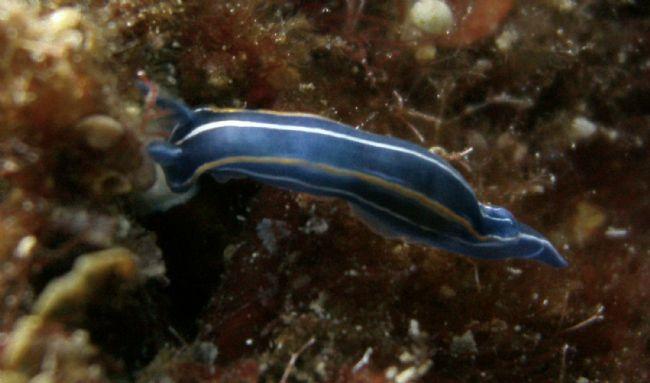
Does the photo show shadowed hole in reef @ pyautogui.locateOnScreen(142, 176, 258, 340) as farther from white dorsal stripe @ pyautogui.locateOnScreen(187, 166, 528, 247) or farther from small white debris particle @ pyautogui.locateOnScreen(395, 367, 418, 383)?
small white debris particle @ pyautogui.locateOnScreen(395, 367, 418, 383)

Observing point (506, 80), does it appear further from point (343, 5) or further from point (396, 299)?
point (396, 299)

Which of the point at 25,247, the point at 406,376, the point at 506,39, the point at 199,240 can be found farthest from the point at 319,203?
the point at 506,39

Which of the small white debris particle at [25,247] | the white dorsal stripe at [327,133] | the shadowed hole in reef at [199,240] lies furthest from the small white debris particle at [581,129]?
the small white debris particle at [25,247]

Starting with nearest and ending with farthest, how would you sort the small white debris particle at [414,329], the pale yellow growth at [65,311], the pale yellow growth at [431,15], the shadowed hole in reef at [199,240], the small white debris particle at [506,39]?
the pale yellow growth at [65,311] → the small white debris particle at [414,329] → the shadowed hole in reef at [199,240] → the pale yellow growth at [431,15] → the small white debris particle at [506,39]

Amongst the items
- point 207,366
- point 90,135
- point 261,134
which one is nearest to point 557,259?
point 261,134

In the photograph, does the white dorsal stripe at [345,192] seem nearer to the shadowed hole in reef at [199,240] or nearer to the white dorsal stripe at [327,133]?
the white dorsal stripe at [327,133]

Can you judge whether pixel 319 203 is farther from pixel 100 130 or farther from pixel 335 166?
pixel 100 130

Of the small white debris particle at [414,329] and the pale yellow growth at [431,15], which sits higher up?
the pale yellow growth at [431,15]
